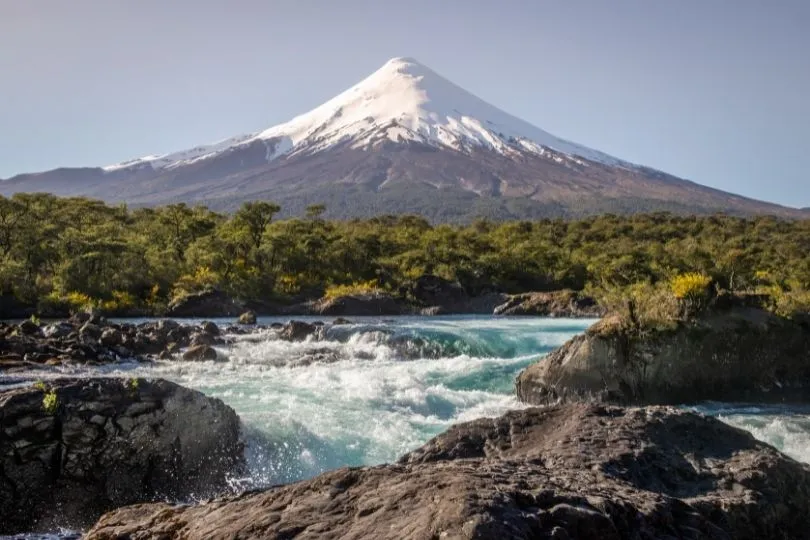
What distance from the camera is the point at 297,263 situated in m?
39.5

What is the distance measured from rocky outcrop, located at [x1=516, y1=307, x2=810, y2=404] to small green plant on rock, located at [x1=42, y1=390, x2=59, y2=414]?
6.96 m

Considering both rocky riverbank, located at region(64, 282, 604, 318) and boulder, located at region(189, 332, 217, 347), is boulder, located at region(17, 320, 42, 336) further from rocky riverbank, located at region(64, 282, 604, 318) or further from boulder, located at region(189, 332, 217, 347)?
rocky riverbank, located at region(64, 282, 604, 318)

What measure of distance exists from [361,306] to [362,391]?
19.8 metres

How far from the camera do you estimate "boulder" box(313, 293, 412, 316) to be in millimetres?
31312

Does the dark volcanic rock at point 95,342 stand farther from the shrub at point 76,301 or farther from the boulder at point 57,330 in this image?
the shrub at point 76,301

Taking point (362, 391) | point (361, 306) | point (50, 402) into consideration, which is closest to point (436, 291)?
point (361, 306)

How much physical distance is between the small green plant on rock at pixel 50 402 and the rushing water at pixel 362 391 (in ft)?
6.60

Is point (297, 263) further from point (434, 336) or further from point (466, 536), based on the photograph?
point (466, 536)

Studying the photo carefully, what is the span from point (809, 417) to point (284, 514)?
9.28 m

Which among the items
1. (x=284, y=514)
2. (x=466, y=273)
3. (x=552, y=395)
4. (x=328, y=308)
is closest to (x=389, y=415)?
(x=552, y=395)

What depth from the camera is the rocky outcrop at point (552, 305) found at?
1192 inches

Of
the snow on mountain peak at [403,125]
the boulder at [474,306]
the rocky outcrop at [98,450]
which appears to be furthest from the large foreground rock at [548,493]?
the snow on mountain peak at [403,125]

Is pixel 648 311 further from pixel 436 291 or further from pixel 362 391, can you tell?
pixel 436 291

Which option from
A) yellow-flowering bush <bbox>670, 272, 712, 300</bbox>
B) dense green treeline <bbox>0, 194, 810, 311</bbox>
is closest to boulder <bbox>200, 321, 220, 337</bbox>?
dense green treeline <bbox>0, 194, 810, 311</bbox>
